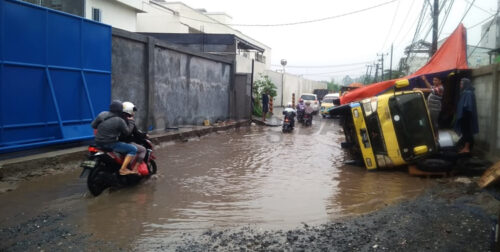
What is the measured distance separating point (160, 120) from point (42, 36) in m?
5.91

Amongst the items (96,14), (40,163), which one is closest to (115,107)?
(40,163)

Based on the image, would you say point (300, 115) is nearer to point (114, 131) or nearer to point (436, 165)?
point (436, 165)

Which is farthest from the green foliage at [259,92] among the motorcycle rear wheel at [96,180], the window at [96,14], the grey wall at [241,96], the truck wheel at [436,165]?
the motorcycle rear wheel at [96,180]

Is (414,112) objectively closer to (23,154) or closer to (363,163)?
(363,163)

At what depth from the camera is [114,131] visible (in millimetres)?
6391

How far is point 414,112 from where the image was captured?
26.6 ft

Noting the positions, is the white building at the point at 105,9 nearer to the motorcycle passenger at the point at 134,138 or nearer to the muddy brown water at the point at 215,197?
the muddy brown water at the point at 215,197

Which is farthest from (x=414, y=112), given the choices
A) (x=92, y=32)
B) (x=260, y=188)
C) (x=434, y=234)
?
(x=92, y=32)

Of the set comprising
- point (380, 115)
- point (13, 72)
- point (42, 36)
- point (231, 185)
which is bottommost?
point (231, 185)

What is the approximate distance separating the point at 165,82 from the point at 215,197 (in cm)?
825

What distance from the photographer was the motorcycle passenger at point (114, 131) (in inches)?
250

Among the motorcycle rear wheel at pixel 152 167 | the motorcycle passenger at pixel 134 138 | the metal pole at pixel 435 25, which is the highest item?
the metal pole at pixel 435 25

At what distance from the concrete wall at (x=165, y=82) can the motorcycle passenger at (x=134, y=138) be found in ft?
14.0

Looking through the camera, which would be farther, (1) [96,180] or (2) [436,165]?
(2) [436,165]
